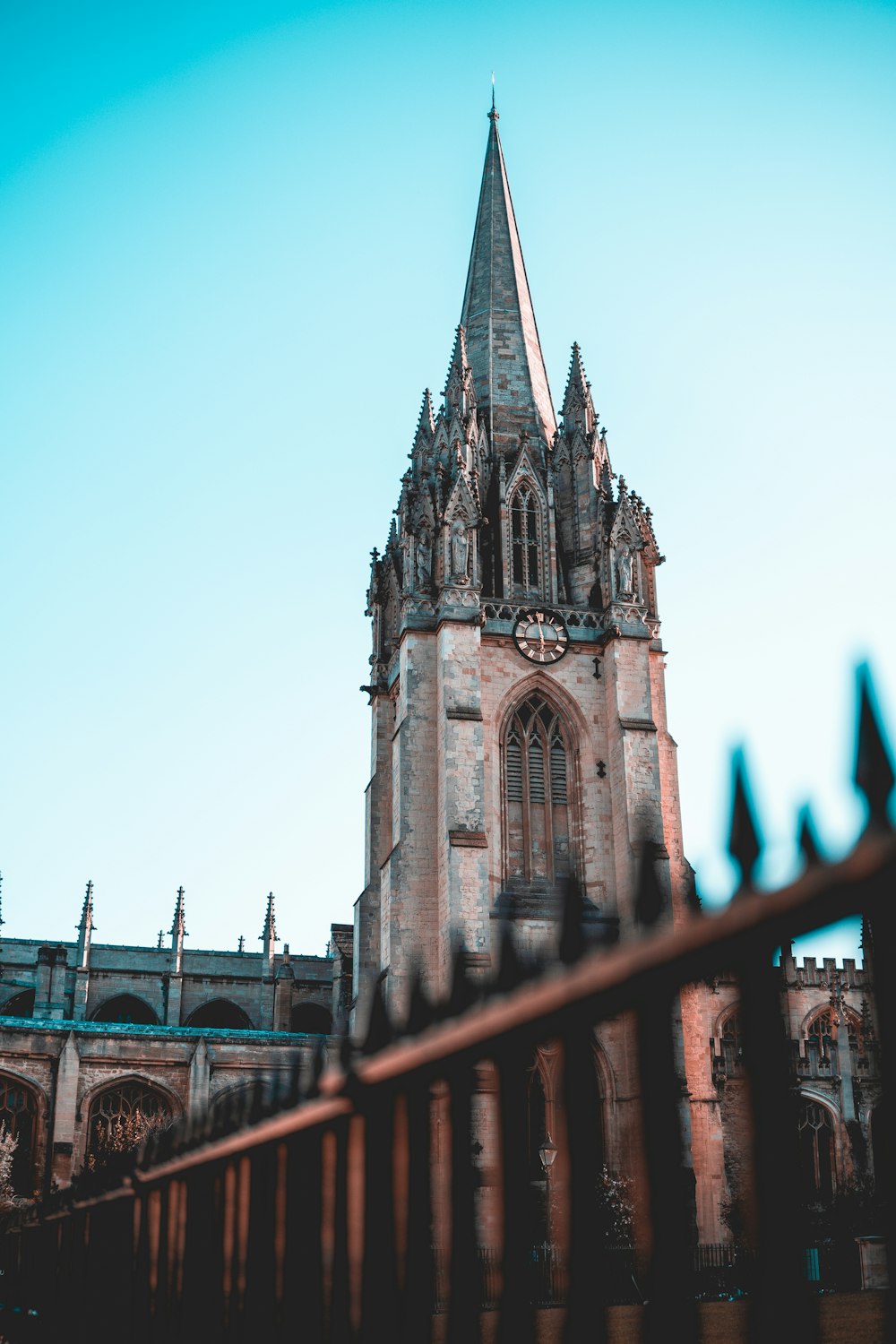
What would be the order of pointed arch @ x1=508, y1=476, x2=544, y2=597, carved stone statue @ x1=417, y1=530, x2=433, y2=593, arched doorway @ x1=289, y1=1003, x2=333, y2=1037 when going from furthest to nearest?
1. arched doorway @ x1=289, y1=1003, x2=333, y2=1037
2. pointed arch @ x1=508, y1=476, x2=544, y2=597
3. carved stone statue @ x1=417, y1=530, x2=433, y2=593

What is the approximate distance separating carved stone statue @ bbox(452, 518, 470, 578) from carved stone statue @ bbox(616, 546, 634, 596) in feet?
13.3

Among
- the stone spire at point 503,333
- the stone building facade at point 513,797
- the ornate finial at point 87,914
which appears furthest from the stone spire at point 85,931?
the stone spire at point 503,333

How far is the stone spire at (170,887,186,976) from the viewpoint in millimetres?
47219

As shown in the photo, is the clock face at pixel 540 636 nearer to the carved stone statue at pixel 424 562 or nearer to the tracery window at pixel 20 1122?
the carved stone statue at pixel 424 562

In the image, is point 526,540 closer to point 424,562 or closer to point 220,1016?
point 424,562

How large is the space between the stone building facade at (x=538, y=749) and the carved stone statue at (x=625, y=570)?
60mm

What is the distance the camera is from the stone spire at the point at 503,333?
3984 centimetres

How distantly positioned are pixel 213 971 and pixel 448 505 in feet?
70.1

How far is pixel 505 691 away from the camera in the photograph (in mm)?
33938

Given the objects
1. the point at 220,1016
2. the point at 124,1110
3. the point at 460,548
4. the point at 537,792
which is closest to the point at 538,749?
the point at 537,792

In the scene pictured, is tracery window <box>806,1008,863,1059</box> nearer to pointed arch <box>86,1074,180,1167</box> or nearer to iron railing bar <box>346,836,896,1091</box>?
pointed arch <box>86,1074,180,1167</box>

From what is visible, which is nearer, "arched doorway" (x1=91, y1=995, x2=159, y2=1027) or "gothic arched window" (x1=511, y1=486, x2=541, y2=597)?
"gothic arched window" (x1=511, y1=486, x2=541, y2=597)

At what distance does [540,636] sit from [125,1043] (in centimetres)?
1423

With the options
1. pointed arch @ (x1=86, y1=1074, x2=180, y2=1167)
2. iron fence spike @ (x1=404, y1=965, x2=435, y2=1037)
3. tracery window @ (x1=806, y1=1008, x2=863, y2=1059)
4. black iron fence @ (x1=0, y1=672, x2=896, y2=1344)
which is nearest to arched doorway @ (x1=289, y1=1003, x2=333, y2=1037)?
pointed arch @ (x1=86, y1=1074, x2=180, y2=1167)
